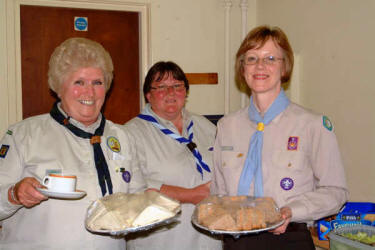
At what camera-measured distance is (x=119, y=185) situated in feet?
6.47

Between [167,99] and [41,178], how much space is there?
104cm

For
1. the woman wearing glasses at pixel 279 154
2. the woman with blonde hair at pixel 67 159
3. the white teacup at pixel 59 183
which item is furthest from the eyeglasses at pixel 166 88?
the white teacup at pixel 59 183

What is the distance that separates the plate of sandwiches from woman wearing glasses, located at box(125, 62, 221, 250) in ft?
1.99

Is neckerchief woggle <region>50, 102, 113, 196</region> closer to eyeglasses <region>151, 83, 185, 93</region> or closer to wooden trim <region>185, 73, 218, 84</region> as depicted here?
eyeglasses <region>151, 83, 185, 93</region>

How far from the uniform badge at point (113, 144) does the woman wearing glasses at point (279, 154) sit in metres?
0.56

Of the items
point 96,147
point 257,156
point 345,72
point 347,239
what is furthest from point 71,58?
point 345,72

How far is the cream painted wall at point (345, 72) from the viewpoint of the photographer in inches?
110

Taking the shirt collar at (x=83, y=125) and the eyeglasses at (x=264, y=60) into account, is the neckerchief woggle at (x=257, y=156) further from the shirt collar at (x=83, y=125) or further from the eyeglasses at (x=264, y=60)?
the shirt collar at (x=83, y=125)

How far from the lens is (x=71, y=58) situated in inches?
76.0

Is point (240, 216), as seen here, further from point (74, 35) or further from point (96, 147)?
point (74, 35)

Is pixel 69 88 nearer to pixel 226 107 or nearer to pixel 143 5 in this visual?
pixel 143 5

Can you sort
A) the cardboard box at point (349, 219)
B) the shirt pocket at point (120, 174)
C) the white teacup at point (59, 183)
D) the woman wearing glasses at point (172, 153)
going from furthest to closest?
the woman wearing glasses at point (172, 153), the cardboard box at point (349, 219), the shirt pocket at point (120, 174), the white teacup at point (59, 183)

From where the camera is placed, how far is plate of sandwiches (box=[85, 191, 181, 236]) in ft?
5.23

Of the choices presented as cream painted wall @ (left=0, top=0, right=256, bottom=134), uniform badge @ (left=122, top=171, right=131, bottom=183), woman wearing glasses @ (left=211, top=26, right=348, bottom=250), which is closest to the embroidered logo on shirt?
uniform badge @ (left=122, top=171, right=131, bottom=183)
